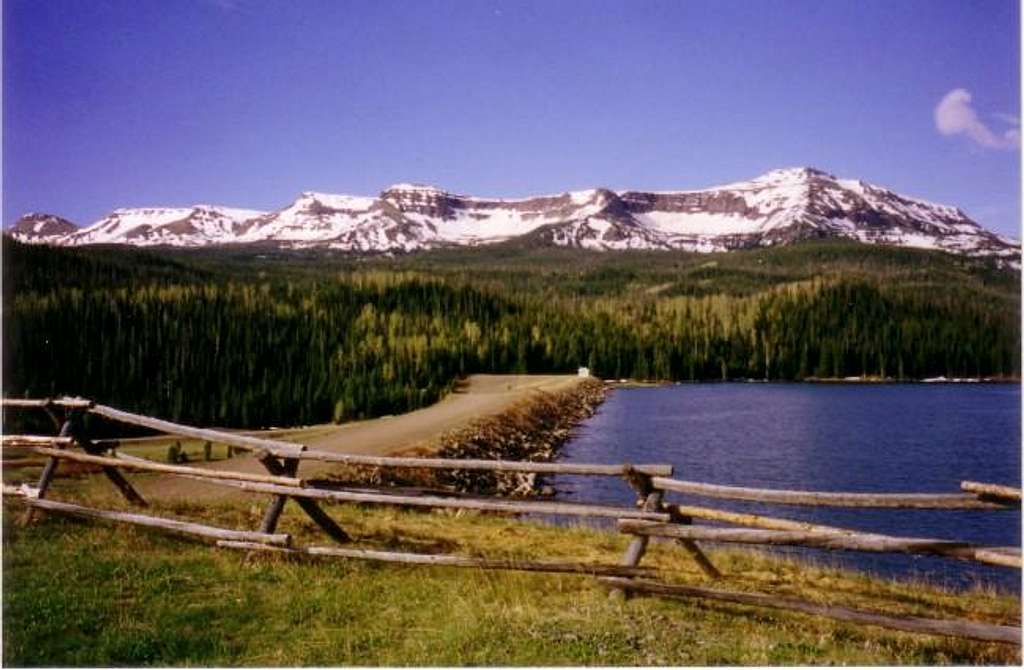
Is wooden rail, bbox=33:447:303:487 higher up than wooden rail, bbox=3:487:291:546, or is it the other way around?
wooden rail, bbox=33:447:303:487

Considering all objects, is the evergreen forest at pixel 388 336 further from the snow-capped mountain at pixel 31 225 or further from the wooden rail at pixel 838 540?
the wooden rail at pixel 838 540

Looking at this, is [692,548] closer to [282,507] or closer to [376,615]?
[376,615]

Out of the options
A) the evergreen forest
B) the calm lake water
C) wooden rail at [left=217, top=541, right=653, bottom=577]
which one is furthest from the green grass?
the calm lake water

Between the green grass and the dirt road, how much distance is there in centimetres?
815

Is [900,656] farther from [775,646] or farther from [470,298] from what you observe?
[470,298]

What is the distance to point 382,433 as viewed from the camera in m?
40.7

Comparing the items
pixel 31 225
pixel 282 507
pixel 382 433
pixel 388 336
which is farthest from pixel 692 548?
pixel 388 336

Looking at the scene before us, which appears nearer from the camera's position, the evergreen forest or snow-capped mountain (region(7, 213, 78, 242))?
snow-capped mountain (region(7, 213, 78, 242))

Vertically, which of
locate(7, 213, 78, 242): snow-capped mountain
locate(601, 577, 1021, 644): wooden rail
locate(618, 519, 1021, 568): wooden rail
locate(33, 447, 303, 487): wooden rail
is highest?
locate(7, 213, 78, 242): snow-capped mountain

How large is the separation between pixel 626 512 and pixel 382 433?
3046cm

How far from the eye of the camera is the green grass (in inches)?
367

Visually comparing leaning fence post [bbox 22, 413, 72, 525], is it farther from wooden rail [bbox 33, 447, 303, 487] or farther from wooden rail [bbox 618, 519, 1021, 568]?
wooden rail [bbox 618, 519, 1021, 568]

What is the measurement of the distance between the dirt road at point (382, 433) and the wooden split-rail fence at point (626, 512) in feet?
18.4

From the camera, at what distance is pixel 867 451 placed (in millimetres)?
47906
